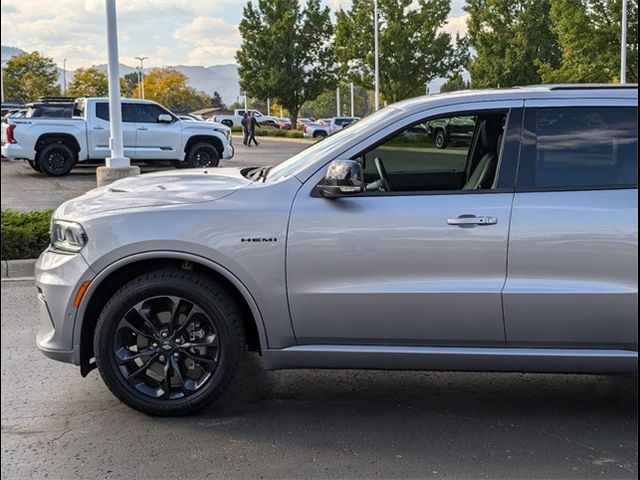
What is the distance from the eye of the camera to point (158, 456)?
12.8 feet

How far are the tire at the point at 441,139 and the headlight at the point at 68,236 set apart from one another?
2.12 metres

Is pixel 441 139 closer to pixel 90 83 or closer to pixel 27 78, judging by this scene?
pixel 27 78

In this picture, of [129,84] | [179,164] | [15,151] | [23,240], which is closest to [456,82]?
[179,164]

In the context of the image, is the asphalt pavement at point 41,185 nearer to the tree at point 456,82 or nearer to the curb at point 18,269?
the curb at point 18,269

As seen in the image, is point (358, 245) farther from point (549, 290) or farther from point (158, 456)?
point (158, 456)

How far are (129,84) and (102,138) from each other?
78.6 meters

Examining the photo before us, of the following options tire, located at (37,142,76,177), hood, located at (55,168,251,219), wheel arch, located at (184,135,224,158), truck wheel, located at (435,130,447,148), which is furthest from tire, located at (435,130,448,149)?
wheel arch, located at (184,135,224,158)

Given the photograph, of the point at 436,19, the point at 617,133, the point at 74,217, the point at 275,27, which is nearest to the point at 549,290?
the point at 617,133

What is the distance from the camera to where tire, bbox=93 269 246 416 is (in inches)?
167

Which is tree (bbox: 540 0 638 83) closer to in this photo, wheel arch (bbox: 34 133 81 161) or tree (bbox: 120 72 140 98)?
wheel arch (bbox: 34 133 81 161)

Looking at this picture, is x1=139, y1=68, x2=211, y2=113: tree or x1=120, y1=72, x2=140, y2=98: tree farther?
x1=120, y1=72, x2=140, y2=98: tree

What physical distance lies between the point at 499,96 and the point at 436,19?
137 feet

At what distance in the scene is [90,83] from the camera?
63500mm

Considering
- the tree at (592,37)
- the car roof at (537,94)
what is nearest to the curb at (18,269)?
the car roof at (537,94)
